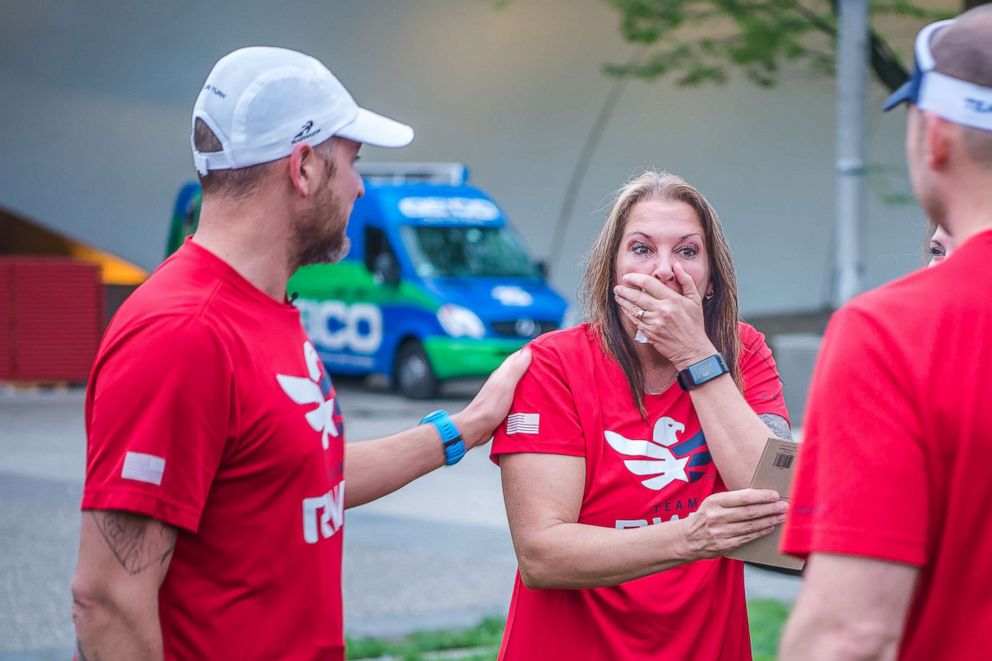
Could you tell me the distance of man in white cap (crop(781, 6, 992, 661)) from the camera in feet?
5.42

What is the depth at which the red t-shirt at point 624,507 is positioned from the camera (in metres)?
2.73

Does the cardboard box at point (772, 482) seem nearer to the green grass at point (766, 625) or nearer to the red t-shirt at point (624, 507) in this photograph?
the red t-shirt at point (624, 507)

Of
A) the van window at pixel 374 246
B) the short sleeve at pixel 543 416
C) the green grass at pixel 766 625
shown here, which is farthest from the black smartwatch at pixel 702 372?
the van window at pixel 374 246

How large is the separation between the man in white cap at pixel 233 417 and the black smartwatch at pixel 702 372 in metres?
0.76

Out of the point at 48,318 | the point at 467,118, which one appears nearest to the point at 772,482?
the point at 48,318

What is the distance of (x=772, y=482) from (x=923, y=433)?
0.98m

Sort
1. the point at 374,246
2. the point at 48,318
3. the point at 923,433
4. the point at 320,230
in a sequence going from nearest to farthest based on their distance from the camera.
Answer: the point at 923,433, the point at 320,230, the point at 374,246, the point at 48,318

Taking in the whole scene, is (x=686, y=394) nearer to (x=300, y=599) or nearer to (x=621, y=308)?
(x=621, y=308)

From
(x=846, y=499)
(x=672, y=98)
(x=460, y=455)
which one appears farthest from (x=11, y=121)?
(x=846, y=499)

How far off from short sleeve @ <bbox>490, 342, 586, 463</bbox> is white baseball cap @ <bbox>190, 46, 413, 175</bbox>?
774 millimetres

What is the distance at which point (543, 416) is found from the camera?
9.35ft

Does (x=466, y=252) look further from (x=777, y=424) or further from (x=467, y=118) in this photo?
(x=777, y=424)

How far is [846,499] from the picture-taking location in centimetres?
168

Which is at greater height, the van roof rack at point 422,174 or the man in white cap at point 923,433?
the man in white cap at point 923,433
